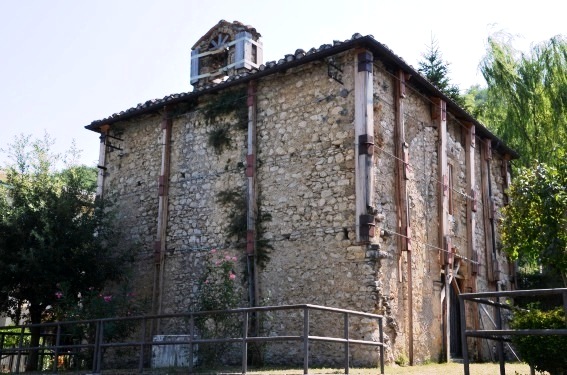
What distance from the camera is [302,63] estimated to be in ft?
42.0

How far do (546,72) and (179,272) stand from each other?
14335mm

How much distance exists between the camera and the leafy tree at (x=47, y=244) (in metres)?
13.3

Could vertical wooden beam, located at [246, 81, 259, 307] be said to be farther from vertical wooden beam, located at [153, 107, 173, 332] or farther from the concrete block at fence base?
vertical wooden beam, located at [153, 107, 173, 332]

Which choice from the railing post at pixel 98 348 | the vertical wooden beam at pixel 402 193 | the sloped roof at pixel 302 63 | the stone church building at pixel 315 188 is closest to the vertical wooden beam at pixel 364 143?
the stone church building at pixel 315 188

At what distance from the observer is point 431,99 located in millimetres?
14586

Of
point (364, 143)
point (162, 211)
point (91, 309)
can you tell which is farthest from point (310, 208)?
point (91, 309)

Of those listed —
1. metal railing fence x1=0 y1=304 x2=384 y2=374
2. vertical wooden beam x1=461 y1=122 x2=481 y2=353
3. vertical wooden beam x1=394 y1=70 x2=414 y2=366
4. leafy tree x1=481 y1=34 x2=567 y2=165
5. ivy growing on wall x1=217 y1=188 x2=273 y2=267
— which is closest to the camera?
metal railing fence x1=0 y1=304 x2=384 y2=374

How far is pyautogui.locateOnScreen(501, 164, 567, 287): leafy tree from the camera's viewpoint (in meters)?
12.3

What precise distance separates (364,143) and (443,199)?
332cm

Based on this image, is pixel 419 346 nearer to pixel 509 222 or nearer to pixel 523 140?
pixel 509 222

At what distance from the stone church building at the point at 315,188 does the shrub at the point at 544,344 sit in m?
3.81

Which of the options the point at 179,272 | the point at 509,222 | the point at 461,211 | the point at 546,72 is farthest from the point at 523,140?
the point at 179,272

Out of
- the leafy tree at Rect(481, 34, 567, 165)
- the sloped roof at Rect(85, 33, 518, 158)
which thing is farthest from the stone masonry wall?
the leafy tree at Rect(481, 34, 567, 165)

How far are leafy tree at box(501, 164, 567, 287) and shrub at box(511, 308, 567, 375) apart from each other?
16.9 feet
